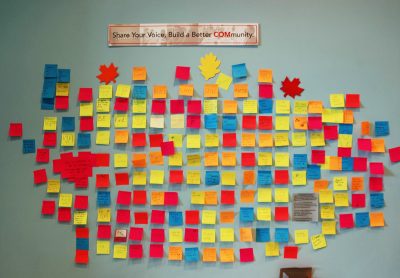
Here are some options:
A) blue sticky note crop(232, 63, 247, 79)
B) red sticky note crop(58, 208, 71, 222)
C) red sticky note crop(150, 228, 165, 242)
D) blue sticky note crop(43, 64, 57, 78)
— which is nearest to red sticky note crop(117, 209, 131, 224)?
red sticky note crop(150, 228, 165, 242)

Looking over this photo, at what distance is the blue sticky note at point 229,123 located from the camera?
201 centimetres

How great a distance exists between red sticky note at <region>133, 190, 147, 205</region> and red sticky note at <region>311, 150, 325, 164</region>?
931 mm

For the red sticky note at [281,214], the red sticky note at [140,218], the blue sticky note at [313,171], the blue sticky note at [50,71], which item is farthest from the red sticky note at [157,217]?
the blue sticky note at [50,71]

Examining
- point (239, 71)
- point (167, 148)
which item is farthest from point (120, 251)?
point (239, 71)

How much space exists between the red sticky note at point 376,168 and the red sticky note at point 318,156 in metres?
0.26

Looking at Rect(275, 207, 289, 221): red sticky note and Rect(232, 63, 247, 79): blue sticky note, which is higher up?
Rect(232, 63, 247, 79): blue sticky note

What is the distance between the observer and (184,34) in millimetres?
2033

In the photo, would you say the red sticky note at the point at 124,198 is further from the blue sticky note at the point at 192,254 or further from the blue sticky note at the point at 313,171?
the blue sticky note at the point at 313,171

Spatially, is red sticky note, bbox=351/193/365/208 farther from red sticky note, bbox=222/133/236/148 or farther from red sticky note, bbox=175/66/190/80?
red sticky note, bbox=175/66/190/80

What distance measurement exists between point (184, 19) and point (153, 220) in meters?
1.11

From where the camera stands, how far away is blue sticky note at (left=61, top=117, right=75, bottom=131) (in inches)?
80.3

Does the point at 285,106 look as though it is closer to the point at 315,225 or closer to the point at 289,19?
the point at 289,19

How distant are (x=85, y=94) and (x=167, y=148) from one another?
1.78ft

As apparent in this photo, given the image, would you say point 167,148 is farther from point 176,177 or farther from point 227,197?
point 227,197
